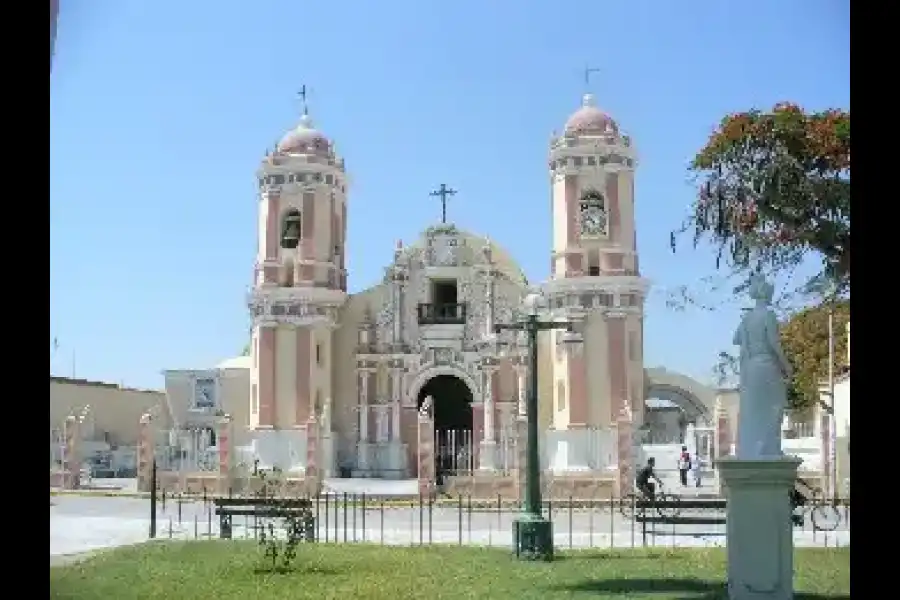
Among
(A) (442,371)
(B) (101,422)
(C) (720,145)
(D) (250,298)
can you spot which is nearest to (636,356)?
(A) (442,371)

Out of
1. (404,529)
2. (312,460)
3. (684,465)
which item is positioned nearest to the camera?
(404,529)

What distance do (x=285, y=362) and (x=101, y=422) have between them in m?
10.5

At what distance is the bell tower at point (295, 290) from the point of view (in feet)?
92.0

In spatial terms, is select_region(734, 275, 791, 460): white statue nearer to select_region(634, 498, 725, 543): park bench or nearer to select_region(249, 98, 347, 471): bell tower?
select_region(634, 498, 725, 543): park bench

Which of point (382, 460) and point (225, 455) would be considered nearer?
point (225, 455)

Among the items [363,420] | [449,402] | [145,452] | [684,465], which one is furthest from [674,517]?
[449,402]

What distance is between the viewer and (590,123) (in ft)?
89.0

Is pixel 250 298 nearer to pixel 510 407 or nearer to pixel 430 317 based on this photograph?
pixel 430 317

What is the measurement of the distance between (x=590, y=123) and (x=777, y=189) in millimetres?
14249

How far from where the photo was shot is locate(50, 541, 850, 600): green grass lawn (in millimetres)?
9273

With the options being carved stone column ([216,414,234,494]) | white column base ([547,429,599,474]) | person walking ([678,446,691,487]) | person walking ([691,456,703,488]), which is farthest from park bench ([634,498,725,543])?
carved stone column ([216,414,234,494])

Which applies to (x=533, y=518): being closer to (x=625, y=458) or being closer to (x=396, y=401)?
(x=625, y=458)

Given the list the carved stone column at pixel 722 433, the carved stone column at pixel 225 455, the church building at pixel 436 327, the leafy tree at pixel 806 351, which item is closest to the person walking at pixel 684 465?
the church building at pixel 436 327
